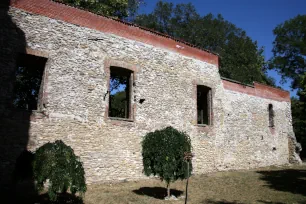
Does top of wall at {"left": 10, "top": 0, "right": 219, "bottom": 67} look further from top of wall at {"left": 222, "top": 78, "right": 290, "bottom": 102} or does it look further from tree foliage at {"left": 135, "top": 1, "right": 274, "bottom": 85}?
tree foliage at {"left": 135, "top": 1, "right": 274, "bottom": 85}

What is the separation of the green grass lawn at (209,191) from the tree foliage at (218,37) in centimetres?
1871

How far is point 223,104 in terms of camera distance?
1470 cm

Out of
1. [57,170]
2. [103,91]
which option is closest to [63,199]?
[57,170]

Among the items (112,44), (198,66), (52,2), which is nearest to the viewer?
(52,2)

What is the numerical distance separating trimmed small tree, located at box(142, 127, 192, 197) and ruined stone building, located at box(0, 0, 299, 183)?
8.19 ft

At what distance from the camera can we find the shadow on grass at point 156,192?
830 centimetres

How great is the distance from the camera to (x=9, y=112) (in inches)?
318

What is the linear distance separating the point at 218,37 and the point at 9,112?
2714 cm

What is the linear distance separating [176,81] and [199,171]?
14.1 ft

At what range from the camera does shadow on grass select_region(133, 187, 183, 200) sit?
8298 millimetres

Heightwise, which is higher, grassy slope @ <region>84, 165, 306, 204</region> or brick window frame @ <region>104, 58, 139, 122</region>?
brick window frame @ <region>104, 58, 139, 122</region>

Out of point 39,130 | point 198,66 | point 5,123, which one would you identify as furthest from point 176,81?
point 5,123

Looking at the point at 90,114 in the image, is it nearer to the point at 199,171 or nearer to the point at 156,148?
Result: the point at 156,148

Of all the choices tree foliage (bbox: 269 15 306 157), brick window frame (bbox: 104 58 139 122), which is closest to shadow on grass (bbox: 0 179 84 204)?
brick window frame (bbox: 104 58 139 122)
